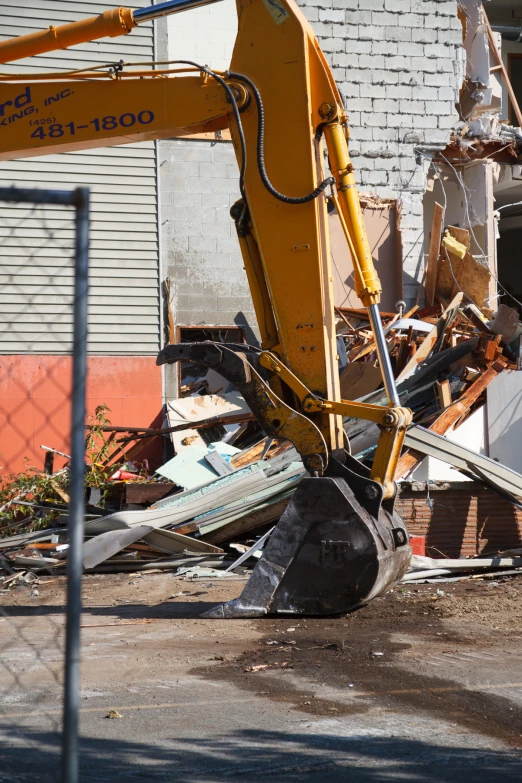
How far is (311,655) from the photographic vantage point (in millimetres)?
5680

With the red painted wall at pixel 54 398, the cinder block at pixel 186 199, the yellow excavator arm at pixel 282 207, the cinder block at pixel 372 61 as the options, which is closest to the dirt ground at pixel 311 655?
the yellow excavator arm at pixel 282 207

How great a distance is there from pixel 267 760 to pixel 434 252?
12.1 m

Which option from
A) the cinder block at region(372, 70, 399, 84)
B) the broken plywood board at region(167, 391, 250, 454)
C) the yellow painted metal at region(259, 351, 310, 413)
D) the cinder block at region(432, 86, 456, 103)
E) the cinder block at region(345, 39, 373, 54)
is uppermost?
the cinder block at region(345, 39, 373, 54)

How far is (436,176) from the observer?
1602cm

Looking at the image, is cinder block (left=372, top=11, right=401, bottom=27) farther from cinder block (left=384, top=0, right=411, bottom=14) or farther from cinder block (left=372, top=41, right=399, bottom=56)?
cinder block (left=372, top=41, right=399, bottom=56)

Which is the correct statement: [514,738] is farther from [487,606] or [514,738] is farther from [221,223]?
[221,223]

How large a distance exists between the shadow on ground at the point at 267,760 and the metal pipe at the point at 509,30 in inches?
729

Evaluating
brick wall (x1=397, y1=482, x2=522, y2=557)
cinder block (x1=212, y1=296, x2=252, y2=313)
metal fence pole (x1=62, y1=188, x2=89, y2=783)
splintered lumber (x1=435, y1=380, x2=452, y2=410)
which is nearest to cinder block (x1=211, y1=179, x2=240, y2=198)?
cinder block (x1=212, y1=296, x2=252, y2=313)

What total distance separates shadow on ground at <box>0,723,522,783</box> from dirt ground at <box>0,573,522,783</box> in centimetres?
26

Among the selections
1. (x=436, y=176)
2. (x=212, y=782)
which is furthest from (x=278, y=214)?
(x=436, y=176)

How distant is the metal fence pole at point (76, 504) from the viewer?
2.33 m

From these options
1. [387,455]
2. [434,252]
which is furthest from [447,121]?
[387,455]

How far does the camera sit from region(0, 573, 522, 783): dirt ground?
4590mm

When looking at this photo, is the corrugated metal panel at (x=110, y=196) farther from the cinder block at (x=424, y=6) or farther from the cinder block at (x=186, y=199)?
the cinder block at (x=424, y=6)
